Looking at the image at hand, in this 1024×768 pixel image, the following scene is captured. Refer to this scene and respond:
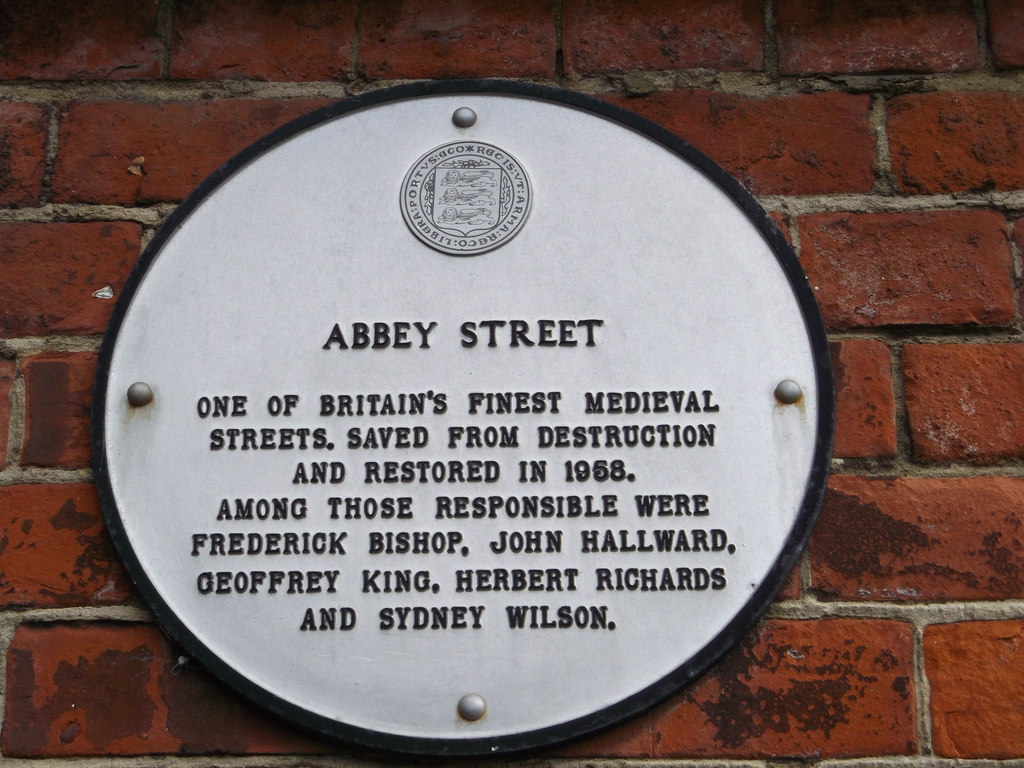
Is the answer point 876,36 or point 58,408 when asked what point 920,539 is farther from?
point 58,408

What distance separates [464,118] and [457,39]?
0.45ft

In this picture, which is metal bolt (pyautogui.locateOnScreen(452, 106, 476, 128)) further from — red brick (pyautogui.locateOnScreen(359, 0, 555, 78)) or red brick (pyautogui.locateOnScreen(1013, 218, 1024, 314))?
red brick (pyautogui.locateOnScreen(1013, 218, 1024, 314))

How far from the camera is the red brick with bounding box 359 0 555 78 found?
1.34m

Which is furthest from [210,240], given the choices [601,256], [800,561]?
[800,561]

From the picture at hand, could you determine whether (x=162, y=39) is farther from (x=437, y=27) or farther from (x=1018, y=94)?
(x=1018, y=94)

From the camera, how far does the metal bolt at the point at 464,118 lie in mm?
1285

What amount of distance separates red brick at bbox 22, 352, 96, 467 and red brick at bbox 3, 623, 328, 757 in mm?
199

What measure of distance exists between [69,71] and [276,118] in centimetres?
29

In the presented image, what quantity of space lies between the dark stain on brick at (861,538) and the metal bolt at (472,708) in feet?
1.35

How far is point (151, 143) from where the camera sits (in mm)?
1324

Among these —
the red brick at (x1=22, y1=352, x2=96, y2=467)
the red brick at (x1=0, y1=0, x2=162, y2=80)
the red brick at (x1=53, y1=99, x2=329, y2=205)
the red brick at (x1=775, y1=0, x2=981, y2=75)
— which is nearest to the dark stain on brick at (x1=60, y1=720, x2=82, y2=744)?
the red brick at (x1=22, y1=352, x2=96, y2=467)

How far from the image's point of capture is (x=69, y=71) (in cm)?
136

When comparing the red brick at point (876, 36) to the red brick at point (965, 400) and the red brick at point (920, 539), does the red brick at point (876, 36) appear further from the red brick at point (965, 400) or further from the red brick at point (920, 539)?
the red brick at point (920, 539)

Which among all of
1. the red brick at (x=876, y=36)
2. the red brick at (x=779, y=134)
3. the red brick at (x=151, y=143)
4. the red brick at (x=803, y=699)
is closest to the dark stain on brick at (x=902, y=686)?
the red brick at (x=803, y=699)
